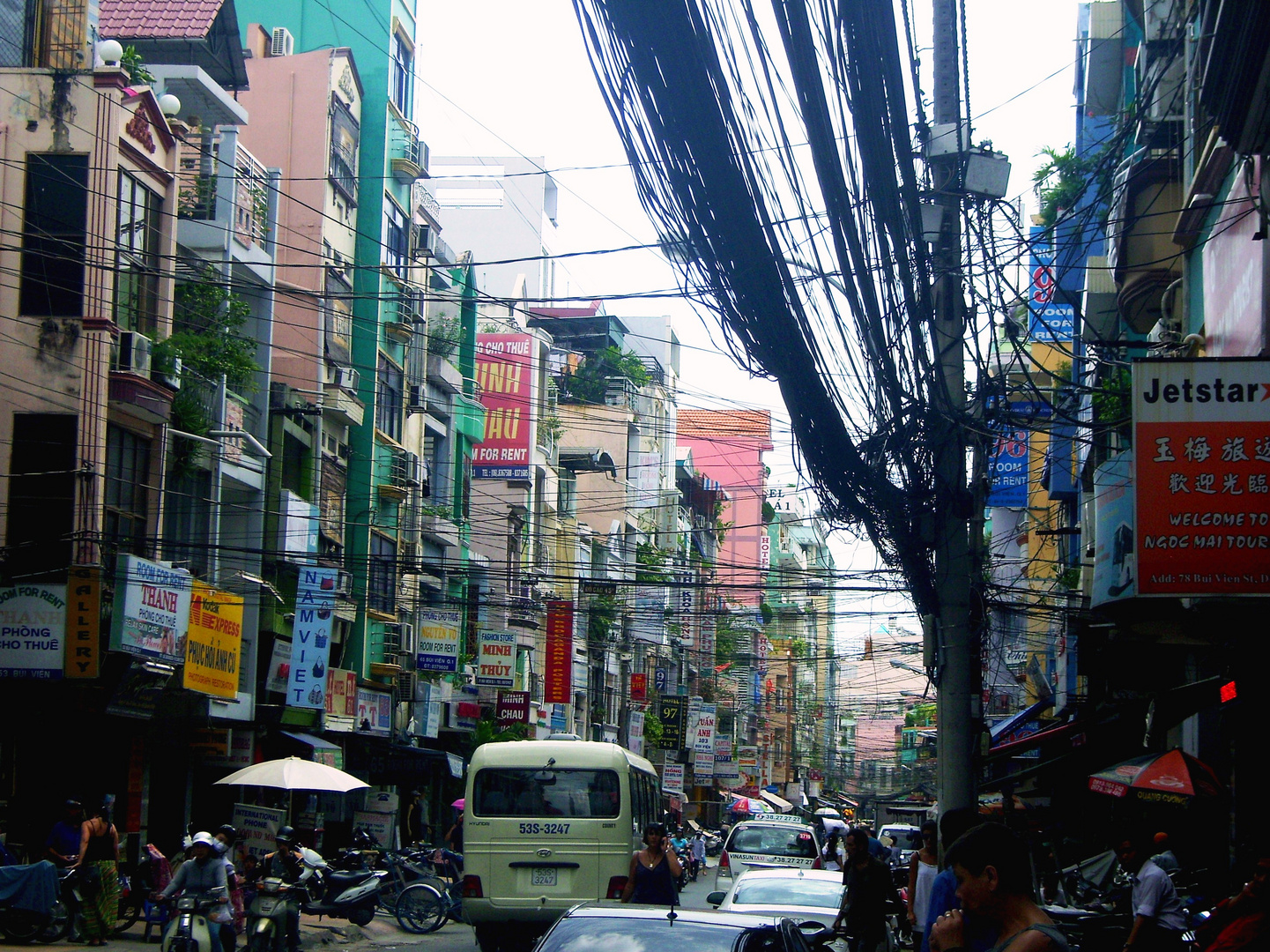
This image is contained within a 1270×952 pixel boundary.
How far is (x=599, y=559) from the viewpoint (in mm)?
63719

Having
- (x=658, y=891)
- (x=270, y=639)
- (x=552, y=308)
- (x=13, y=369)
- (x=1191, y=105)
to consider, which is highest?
(x=552, y=308)

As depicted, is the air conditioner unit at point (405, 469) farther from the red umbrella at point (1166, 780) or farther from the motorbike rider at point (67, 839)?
the red umbrella at point (1166, 780)

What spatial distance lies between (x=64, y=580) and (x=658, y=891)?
1108 centimetres

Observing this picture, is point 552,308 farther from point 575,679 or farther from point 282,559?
point 282,559

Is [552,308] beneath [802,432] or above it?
above

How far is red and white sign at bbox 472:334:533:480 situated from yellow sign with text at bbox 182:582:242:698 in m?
21.3

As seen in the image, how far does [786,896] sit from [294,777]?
9.82 metres

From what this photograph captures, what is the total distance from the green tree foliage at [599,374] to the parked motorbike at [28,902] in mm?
46896

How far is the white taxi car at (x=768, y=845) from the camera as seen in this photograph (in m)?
24.8

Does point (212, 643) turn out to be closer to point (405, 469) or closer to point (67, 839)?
point (67, 839)

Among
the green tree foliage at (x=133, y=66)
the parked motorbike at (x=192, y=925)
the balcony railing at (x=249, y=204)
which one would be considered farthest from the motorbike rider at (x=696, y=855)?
the parked motorbike at (x=192, y=925)

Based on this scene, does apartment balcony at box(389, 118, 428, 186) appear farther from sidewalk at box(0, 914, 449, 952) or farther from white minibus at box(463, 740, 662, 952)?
white minibus at box(463, 740, 662, 952)

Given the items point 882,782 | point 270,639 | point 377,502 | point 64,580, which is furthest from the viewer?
point 882,782

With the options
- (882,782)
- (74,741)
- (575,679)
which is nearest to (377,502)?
(74,741)
